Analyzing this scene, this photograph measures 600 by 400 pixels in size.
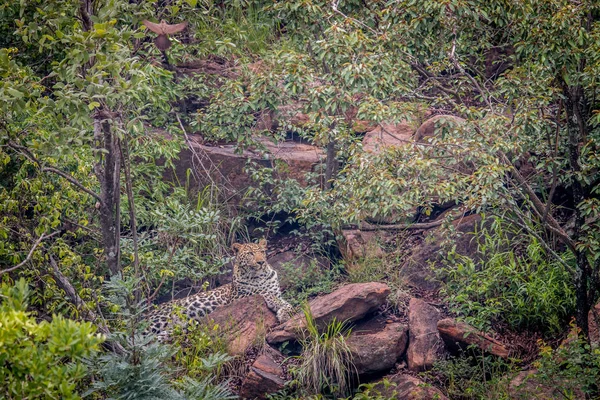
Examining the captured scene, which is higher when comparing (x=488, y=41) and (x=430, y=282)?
(x=488, y=41)

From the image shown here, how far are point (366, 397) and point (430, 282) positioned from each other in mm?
2530

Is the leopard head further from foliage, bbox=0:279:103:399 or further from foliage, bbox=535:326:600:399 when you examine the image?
foliage, bbox=0:279:103:399

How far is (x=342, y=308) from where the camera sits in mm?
8078

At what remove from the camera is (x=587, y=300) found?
7.03m

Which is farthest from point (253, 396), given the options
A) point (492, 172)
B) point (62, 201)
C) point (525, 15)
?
point (525, 15)

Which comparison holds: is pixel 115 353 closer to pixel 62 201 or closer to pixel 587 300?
pixel 62 201

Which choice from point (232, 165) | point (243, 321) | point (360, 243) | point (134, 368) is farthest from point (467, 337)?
point (232, 165)

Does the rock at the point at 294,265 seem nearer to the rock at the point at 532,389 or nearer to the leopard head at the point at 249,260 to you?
the leopard head at the point at 249,260

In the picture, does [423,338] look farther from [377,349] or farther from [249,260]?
[249,260]

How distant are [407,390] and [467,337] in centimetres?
94

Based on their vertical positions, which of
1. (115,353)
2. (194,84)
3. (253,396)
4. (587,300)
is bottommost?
(253,396)


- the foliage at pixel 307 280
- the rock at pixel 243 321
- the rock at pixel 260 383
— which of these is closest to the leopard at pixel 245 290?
the rock at pixel 243 321

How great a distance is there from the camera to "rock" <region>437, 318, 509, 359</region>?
7465 millimetres

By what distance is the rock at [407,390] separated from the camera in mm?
7070
